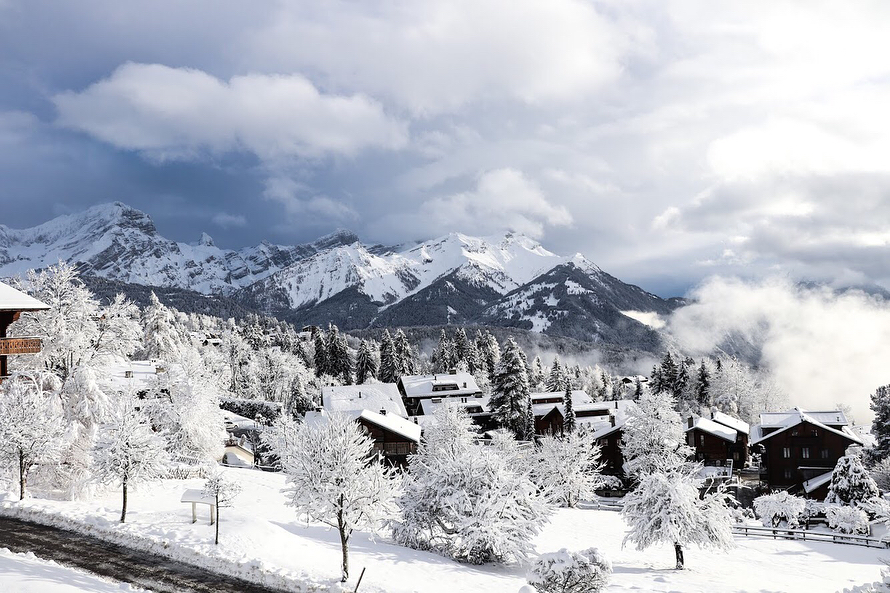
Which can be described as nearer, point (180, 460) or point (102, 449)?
point (102, 449)

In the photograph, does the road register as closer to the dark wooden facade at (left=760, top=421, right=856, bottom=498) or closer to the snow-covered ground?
the snow-covered ground

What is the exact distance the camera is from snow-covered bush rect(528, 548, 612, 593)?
2180 cm

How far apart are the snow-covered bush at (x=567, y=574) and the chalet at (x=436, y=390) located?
82.2m

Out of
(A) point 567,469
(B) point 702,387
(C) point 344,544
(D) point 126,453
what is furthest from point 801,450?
(D) point 126,453

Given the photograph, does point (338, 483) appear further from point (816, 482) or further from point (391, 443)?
point (816, 482)

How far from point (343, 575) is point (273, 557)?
12.0 ft

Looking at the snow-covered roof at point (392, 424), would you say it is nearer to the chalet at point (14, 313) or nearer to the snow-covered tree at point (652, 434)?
the snow-covered tree at point (652, 434)

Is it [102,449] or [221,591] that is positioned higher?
[102,449]

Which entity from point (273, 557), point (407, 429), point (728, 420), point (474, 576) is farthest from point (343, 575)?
point (728, 420)

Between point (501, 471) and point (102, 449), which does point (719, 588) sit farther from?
point (102, 449)

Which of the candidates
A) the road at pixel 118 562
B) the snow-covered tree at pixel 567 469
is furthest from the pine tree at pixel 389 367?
the road at pixel 118 562

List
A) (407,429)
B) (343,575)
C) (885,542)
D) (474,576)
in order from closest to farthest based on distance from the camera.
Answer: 1. (343,575)
2. (474,576)
3. (885,542)
4. (407,429)

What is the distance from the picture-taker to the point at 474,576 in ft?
89.7

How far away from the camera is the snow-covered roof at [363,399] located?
3169 inches
